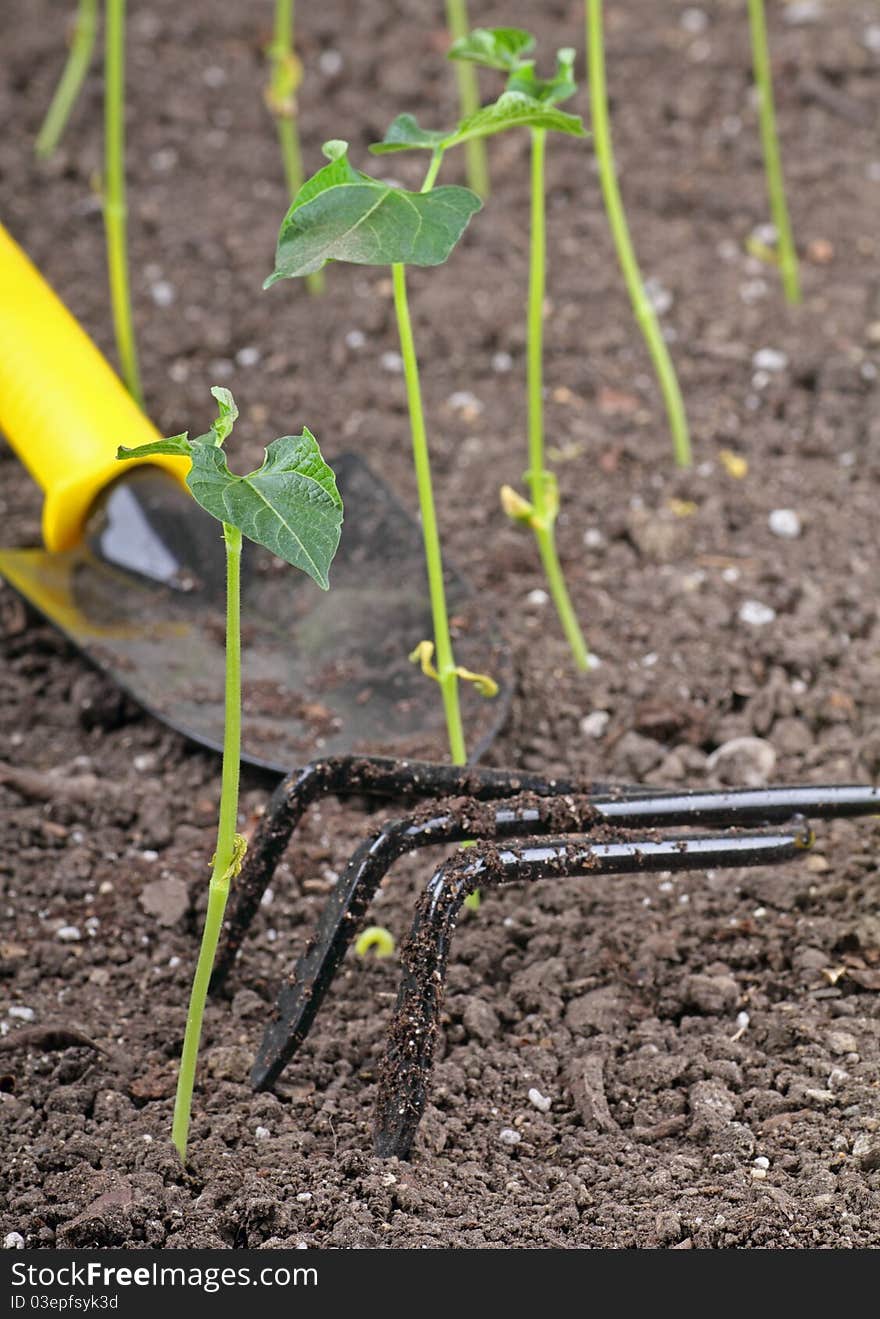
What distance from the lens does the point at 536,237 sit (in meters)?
1.39

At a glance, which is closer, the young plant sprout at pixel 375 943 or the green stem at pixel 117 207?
the young plant sprout at pixel 375 943

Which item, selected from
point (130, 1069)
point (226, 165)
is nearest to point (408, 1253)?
point (130, 1069)

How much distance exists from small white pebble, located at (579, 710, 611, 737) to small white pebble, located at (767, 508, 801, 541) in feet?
1.21

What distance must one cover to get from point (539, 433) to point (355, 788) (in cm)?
45

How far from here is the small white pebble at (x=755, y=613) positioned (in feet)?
5.51

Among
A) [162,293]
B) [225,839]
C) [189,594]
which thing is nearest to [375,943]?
[225,839]

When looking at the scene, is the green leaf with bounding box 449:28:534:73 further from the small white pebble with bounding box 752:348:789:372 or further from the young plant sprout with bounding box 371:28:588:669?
the small white pebble with bounding box 752:348:789:372

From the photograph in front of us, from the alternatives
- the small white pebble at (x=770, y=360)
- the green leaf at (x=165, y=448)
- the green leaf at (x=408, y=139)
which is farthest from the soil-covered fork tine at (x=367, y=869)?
the small white pebble at (x=770, y=360)

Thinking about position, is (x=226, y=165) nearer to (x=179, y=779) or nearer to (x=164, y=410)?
(x=164, y=410)

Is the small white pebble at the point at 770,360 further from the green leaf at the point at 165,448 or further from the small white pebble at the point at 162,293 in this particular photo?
the green leaf at the point at 165,448

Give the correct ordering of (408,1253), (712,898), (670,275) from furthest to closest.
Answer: (670,275)
(712,898)
(408,1253)

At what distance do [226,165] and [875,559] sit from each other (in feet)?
4.26

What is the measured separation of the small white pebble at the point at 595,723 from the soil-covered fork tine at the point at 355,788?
0.36 m

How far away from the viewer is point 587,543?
71.3 inches
